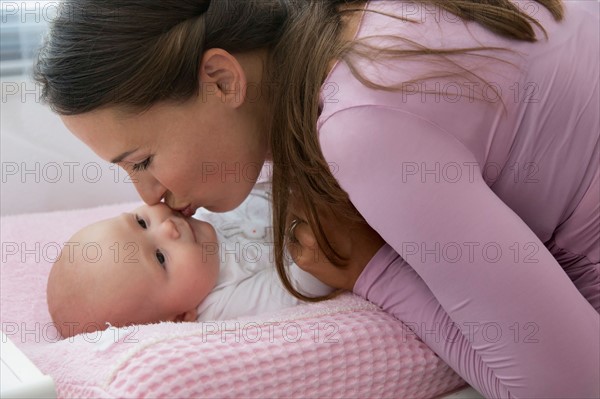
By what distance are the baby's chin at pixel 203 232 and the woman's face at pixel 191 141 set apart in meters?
0.12

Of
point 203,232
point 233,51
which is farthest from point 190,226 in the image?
point 233,51

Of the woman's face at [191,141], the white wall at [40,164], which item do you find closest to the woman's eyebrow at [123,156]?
the woman's face at [191,141]

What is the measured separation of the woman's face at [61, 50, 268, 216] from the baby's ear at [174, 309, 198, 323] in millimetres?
198

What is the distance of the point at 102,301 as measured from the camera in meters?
1.30

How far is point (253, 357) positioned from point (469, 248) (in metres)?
0.32

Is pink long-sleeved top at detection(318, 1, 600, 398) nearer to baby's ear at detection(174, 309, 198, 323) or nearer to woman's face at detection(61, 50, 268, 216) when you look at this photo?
woman's face at detection(61, 50, 268, 216)

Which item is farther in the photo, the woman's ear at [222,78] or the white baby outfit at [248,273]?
the white baby outfit at [248,273]

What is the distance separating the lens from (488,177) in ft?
3.81

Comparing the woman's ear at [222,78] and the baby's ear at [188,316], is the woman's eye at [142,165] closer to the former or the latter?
the woman's ear at [222,78]

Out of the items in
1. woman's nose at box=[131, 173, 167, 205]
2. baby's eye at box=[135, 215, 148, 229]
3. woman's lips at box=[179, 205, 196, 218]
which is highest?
woman's nose at box=[131, 173, 167, 205]

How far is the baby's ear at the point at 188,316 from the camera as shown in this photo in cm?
139

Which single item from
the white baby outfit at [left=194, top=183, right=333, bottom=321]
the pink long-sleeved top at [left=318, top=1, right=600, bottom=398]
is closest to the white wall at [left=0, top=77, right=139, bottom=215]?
the white baby outfit at [left=194, top=183, right=333, bottom=321]

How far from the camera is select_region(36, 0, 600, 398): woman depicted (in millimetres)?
1057

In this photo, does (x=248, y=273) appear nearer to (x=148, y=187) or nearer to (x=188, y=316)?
(x=188, y=316)
